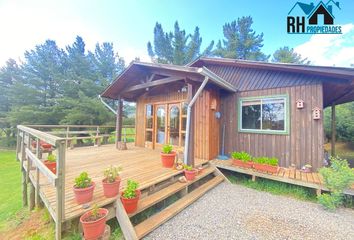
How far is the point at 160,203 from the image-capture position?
11.7ft

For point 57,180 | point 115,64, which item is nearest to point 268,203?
point 57,180

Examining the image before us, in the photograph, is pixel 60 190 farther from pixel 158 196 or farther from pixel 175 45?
A: pixel 175 45

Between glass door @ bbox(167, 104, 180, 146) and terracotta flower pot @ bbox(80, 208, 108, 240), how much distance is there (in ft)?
14.1

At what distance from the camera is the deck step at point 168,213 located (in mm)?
2550

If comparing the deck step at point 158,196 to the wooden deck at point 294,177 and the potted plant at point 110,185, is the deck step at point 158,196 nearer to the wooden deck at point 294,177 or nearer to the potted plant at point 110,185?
the potted plant at point 110,185

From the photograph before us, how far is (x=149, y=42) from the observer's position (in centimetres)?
1628

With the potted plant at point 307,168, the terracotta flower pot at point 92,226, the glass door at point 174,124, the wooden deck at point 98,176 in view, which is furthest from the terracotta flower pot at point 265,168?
the terracotta flower pot at point 92,226

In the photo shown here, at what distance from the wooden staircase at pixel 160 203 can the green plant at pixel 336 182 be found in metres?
2.32

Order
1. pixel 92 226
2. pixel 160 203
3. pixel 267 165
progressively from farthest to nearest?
pixel 267 165 → pixel 160 203 → pixel 92 226

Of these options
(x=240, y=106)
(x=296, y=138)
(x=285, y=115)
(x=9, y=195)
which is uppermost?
(x=240, y=106)

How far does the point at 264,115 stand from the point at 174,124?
10.6 ft

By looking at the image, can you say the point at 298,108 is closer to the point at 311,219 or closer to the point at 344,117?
the point at 311,219

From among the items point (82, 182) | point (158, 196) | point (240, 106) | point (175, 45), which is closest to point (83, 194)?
point (82, 182)

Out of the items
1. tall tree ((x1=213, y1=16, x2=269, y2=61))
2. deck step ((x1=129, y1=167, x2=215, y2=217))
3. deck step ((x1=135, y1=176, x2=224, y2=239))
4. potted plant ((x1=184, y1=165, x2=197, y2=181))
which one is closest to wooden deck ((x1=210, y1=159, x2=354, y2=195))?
deck step ((x1=135, y1=176, x2=224, y2=239))
